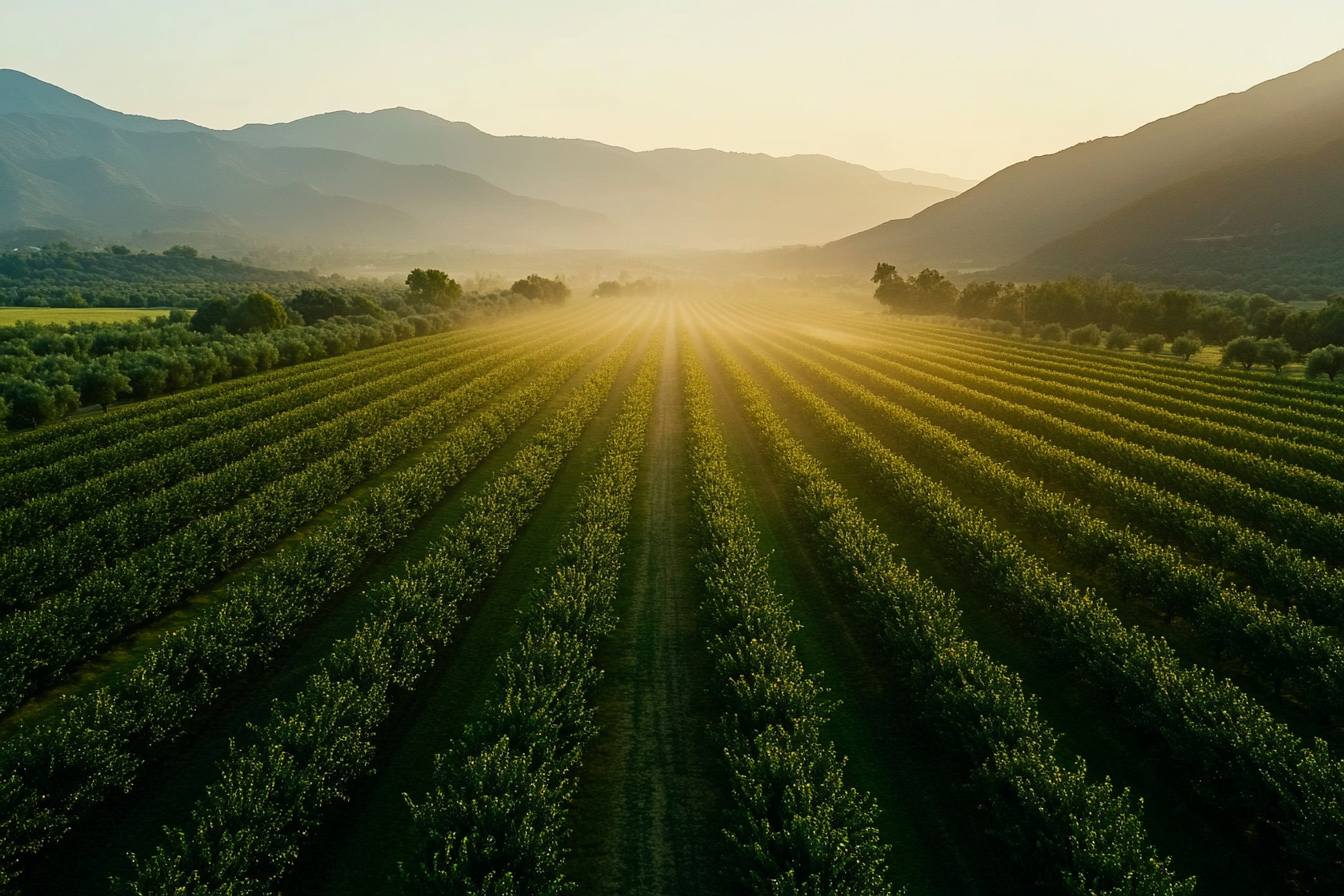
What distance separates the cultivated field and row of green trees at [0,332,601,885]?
83 millimetres

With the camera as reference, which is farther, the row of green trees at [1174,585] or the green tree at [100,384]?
the green tree at [100,384]

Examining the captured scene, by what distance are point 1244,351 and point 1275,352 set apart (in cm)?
226

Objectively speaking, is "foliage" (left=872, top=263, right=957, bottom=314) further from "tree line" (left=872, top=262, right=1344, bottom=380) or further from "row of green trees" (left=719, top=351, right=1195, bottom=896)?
"row of green trees" (left=719, top=351, right=1195, bottom=896)

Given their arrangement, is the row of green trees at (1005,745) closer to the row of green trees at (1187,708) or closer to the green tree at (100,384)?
the row of green trees at (1187,708)

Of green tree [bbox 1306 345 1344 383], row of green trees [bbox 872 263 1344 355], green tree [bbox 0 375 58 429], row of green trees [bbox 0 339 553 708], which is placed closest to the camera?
row of green trees [bbox 0 339 553 708]

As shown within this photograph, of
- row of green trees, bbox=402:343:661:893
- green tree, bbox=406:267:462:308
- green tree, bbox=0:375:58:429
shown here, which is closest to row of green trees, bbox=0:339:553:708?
row of green trees, bbox=402:343:661:893

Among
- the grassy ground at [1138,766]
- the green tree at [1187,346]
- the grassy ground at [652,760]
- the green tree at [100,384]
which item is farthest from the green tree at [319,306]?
the green tree at [1187,346]

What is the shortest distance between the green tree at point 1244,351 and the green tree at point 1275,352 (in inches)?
13.5

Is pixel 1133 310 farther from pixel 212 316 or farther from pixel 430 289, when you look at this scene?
pixel 212 316

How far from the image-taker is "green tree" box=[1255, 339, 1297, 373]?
60.2 metres

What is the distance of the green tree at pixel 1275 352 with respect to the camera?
60.2 metres

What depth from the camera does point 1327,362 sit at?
5375cm

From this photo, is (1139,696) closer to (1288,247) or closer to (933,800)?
(933,800)

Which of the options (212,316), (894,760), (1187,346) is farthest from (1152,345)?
(212,316)
